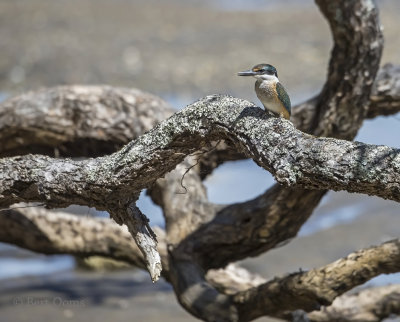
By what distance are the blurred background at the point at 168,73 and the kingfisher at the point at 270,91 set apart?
176 inches

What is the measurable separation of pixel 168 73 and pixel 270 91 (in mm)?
12978

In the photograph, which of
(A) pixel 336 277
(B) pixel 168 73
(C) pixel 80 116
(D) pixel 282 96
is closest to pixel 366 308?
(A) pixel 336 277

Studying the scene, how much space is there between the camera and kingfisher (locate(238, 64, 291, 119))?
3.83 m

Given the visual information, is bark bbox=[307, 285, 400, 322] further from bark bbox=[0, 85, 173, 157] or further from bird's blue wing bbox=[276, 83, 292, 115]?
bird's blue wing bbox=[276, 83, 292, 115]

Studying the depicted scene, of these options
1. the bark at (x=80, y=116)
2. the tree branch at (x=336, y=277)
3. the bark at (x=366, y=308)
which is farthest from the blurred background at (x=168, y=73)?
the tree branch at (x=336, y=277)

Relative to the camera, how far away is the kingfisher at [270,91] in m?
3.83

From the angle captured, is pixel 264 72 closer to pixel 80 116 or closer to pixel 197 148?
pixel 197 148

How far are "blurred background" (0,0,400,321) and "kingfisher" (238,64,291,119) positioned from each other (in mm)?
4468

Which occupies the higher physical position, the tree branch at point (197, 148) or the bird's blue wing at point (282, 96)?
the bird's blue wing at point (282, 96)

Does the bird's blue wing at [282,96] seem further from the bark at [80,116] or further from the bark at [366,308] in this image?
the bark at [80,116]

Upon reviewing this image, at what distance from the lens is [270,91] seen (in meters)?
3.87

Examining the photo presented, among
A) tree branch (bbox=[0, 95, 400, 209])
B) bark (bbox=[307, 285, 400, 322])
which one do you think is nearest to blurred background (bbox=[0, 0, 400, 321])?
bark (bbox=[307, 285, 400, 322])

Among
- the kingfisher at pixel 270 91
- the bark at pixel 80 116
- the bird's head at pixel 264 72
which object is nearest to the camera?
the kingfisher at pixel 270 91

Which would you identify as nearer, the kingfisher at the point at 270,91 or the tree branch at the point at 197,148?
the tree branch at the point at 197,148
